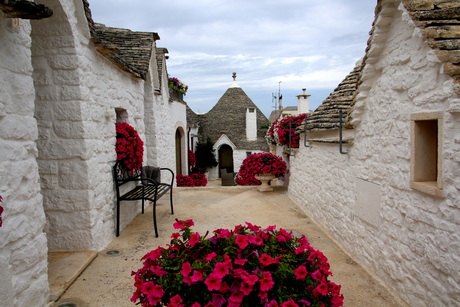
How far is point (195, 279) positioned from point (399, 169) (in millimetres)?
2238

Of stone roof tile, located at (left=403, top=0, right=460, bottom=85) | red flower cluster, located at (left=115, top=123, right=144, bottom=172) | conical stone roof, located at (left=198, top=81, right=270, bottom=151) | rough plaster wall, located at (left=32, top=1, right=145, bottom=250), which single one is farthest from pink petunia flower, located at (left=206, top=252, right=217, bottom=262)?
conical stone roof, located at (left=198, top=81, right=270, bottom=151)

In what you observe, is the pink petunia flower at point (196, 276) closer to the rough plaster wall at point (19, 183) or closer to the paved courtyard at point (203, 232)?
the rough plaster wall at point (19, 183)

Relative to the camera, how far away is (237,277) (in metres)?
1.97

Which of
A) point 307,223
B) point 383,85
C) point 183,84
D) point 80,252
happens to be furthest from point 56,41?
point 183,84

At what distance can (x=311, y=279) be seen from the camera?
6.73ft

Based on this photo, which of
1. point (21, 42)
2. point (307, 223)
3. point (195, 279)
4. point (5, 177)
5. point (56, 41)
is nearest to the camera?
point (195, 279)

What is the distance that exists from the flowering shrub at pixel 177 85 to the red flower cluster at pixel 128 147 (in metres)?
5.69

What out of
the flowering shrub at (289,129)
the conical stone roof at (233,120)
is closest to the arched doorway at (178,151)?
the flowering shrub at (289,129)

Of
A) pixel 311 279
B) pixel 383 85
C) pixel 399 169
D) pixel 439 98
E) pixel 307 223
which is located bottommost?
pixel 307 223

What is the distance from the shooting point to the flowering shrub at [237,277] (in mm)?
1935

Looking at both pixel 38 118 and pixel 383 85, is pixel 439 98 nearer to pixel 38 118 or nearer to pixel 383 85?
pixel 383 85

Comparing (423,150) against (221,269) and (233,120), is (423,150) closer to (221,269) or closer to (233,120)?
(221,269)

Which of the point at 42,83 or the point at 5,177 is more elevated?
the point at 42,83

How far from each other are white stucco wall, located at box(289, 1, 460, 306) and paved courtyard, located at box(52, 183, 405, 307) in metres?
0.25
